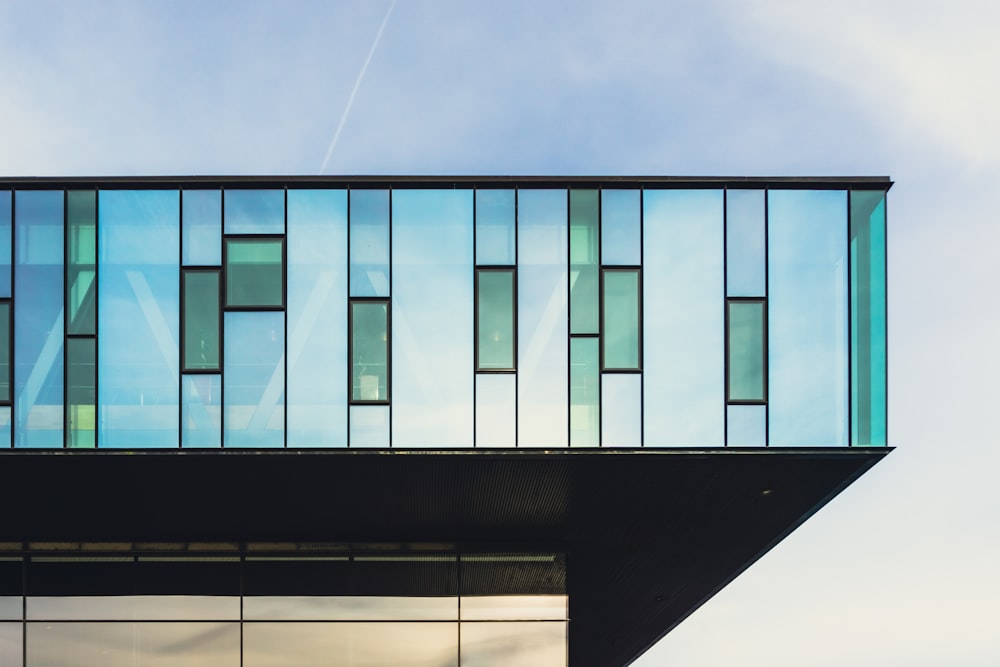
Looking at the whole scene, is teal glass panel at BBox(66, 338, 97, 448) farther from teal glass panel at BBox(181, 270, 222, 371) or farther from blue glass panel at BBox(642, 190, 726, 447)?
blue glass panel at BBox(642, 190, 726, 447)

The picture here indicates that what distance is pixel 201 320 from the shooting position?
15531 millimetres

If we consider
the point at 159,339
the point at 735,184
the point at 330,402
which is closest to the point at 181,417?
the point at 159,339

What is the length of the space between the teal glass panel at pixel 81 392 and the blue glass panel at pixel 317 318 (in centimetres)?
325

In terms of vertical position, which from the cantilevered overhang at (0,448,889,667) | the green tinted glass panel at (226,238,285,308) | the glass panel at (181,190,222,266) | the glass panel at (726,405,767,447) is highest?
the glass panel at (181,190,222,266)

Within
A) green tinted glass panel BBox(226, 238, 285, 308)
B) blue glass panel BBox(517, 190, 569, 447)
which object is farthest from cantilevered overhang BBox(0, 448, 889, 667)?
green tinted glass panel BBox(226, 238, 285, 308)

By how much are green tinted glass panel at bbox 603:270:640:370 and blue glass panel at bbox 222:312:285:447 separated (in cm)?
554

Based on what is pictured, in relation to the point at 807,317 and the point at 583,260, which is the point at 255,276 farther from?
the point at 807,317

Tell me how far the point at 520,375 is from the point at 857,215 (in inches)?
253

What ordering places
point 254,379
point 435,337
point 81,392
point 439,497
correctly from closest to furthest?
point 81,392 < point 254,379 < point 435,337 < point 439,497

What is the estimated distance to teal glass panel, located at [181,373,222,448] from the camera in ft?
49.7

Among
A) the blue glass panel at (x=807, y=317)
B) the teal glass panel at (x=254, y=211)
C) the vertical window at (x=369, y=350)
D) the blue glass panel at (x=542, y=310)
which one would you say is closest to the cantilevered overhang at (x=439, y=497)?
the blue glass panel at (x=807, y=317)

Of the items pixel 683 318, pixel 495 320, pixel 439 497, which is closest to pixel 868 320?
pixel 683 318

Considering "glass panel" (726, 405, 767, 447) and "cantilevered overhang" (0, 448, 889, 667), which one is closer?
"cantilevered overhang" (0, 448, 889, 667)

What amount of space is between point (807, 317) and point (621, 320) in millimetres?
3156
